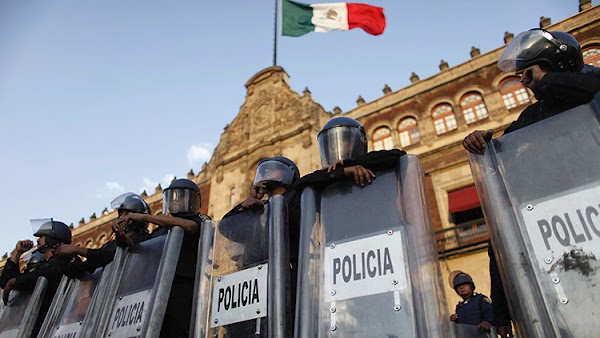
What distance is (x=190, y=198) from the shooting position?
12.5ft

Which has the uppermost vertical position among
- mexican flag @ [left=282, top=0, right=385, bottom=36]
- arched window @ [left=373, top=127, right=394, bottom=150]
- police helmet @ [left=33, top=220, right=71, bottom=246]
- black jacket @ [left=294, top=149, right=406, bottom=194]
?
mexican flag @ [left=282, top=0, right=385, bottom=36]

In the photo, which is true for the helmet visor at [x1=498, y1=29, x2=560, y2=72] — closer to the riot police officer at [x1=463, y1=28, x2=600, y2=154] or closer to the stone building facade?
the riot police officer at [x1=463, y1=28, x2=600, y2=154]

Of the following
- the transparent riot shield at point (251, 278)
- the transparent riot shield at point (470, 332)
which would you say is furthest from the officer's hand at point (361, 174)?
the transparent riot shield at point (470, 332)

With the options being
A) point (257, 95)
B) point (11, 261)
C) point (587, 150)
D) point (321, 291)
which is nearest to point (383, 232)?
point (321, 291)

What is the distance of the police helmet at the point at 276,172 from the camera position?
3494 mm

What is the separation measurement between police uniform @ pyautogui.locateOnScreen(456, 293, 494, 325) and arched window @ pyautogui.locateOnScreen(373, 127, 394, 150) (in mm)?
10215

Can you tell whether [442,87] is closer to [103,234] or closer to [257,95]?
[257,95]

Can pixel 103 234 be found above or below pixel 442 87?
below

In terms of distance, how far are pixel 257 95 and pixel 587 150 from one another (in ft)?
61.0

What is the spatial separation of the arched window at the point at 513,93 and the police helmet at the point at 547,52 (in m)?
12.1

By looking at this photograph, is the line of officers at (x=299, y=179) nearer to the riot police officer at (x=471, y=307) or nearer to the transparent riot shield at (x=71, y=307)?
the transparent riot shield at (x=71, y=307)

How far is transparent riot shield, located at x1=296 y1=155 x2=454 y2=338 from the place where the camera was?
6.48 ft

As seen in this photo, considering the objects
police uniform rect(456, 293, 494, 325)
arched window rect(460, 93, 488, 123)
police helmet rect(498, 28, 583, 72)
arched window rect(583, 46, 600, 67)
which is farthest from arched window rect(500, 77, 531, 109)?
police helmet rect(498, 28, 583, 72)

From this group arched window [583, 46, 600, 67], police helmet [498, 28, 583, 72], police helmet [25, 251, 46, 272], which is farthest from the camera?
arched window [583, 46, 600, 67]
